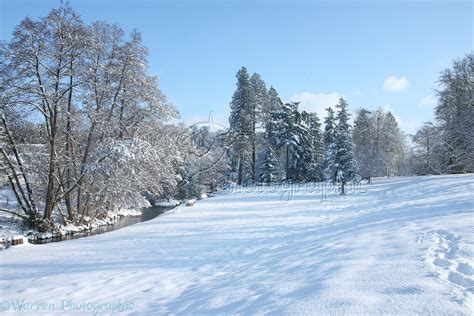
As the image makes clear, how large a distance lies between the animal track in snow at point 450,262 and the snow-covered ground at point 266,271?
0.04 ft

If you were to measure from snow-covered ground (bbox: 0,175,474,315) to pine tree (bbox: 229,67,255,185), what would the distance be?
98.7 ft

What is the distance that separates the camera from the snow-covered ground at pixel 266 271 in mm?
4000

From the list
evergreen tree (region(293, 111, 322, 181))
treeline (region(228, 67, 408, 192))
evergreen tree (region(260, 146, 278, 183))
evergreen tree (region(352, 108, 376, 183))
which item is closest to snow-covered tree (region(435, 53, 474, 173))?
treeline (region(228, 67, 408, 192))

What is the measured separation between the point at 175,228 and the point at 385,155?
39.1 meters

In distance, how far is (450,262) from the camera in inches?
191

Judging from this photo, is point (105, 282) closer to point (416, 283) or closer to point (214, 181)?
point (416, 283)

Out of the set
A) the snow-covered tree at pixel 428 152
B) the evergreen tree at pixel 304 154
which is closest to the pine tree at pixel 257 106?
the evergreen tree at pixel 304 154

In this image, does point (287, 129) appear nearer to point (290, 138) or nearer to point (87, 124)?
point (290, 138)

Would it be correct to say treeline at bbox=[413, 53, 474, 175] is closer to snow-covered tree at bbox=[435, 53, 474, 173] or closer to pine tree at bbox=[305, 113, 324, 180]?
snow-covered tree at bbox=[435, 53, 474, 173]

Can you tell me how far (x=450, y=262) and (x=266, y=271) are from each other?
9.98 ft

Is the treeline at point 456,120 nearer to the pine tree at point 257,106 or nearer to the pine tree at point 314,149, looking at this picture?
the pine tree at point 314,149

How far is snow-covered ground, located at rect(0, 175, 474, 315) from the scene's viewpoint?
4.00 metres

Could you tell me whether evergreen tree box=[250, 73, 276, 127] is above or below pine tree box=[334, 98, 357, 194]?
above

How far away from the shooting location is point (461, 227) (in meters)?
6.85
